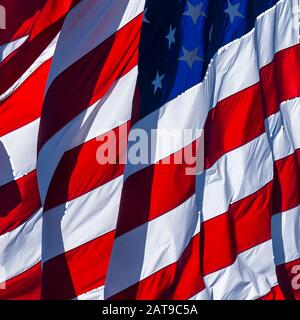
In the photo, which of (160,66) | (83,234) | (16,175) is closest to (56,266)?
(83,234)

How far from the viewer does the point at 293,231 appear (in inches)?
276

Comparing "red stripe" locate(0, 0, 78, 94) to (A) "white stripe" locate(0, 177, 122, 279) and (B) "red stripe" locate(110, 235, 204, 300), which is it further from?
(B) "red stripe" locate(110, 235, 204, 300)

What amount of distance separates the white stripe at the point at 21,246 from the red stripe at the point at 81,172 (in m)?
0.16

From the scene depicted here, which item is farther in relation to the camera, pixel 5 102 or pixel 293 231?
pixel 293 231

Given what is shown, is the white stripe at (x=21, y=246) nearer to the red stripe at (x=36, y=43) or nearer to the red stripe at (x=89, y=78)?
the red stripe at (x=89, y=78)

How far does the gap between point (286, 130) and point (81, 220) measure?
1728mm

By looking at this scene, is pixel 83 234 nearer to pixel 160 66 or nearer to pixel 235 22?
pixel 160 66

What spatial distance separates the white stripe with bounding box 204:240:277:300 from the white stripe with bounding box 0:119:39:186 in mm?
1555

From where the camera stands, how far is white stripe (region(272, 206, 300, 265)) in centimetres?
698

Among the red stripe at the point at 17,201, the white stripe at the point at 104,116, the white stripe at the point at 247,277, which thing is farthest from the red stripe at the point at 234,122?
the red stripe at the point at 17,201

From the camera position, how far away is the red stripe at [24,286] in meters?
6.49

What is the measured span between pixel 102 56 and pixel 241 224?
1600 mm

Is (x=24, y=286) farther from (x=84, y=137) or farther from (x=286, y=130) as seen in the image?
(x=286, y=130)

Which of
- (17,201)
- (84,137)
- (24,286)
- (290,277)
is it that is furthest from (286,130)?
(24,286)
